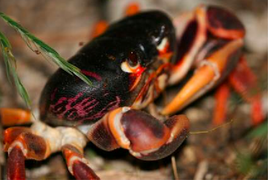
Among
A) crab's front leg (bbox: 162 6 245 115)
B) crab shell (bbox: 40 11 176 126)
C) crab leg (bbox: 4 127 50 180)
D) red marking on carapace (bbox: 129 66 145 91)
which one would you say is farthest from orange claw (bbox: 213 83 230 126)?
crab leg (bbox: 4 127 50 180)

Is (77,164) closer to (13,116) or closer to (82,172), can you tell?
(82,172)

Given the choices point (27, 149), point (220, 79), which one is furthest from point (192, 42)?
point (27, 149)

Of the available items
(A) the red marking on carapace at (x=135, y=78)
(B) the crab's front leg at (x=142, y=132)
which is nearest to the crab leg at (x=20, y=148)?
(B) the crab's front leg at (x=142, y=132)

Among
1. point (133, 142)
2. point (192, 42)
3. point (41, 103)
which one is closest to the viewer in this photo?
point (133, 142)

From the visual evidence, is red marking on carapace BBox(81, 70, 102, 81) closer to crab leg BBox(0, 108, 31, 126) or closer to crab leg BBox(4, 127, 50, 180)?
crab leg BBox(4, 127, 50, 180)

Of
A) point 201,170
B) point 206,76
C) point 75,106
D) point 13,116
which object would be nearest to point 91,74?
point 75,106

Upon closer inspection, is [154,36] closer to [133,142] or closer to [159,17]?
[159,17]
